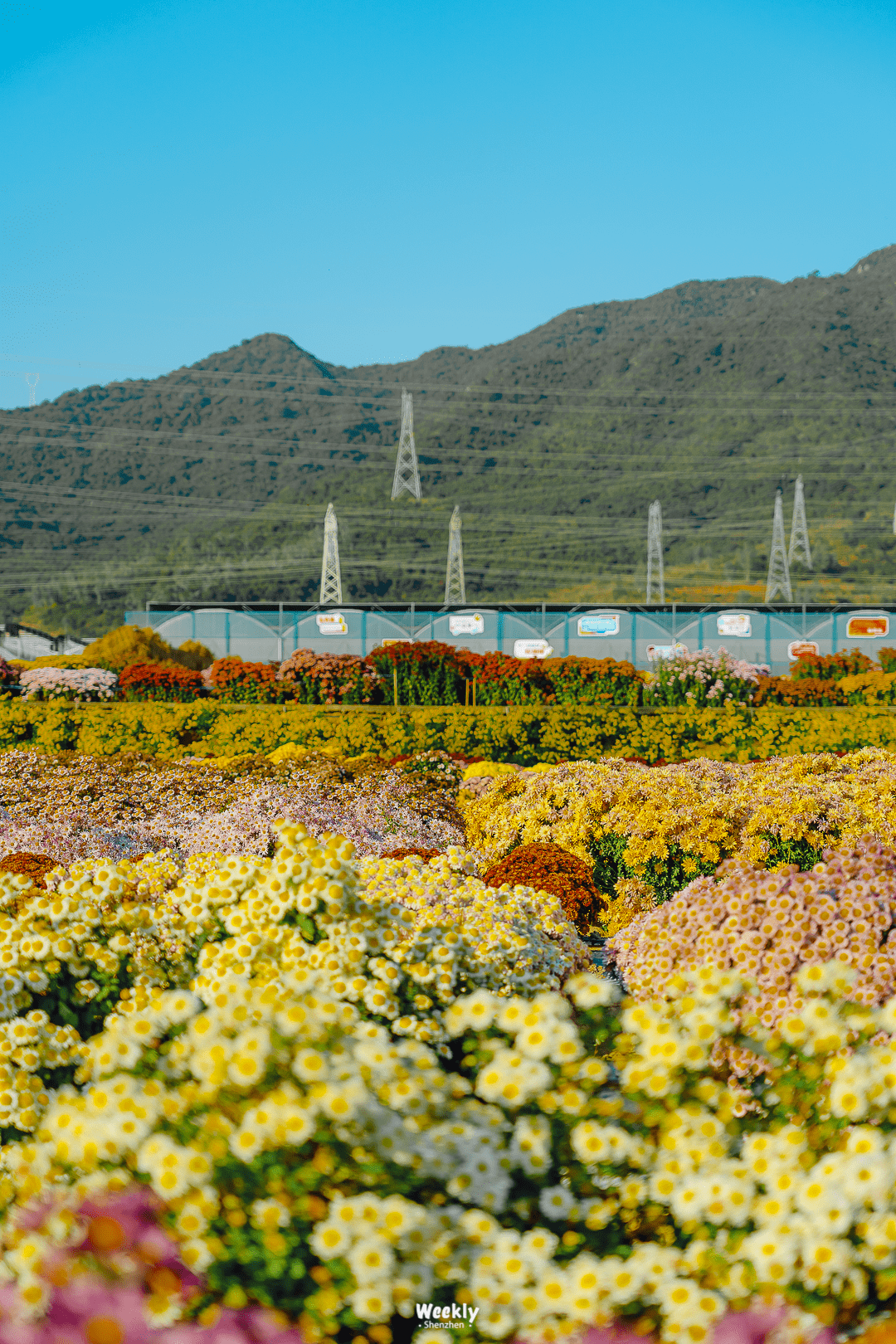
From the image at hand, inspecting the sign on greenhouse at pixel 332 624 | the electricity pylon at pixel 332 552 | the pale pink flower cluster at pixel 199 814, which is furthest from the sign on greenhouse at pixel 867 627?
the pale pink flower cluster at pixel 199 814

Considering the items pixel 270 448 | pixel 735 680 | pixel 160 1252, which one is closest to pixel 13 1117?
pixel 160 1252

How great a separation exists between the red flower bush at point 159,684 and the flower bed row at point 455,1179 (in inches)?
613

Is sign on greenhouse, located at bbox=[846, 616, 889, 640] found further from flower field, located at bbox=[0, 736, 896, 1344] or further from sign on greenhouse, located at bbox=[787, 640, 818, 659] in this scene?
flower field, located at bbox=[0, 736, 896, 1344]

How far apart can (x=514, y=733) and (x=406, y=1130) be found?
9.73m

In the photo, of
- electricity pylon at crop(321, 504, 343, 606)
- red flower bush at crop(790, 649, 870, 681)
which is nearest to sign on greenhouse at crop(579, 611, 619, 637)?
red flower bush at crop(790, 649, 870, 681)

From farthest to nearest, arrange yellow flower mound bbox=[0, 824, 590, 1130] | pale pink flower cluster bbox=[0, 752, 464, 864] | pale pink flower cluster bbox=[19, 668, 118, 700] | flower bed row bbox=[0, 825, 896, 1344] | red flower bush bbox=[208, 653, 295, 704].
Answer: pale pink flower cluster bbox=[19, 668, 118, 700]
red flower bush bbox=[208, 653, 295, 704]
pale pink flower cluster bbox=[0, 752, 464, 864]
yellow flower mound bbox=[0, 824, 590, 1130]
flower bed row bbox=[0, 825, 896, 1344]

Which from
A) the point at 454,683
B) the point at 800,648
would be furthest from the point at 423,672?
the point at 800,648

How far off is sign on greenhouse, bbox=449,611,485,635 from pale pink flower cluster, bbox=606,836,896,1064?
26.8m

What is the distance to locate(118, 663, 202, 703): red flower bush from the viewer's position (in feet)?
58.6

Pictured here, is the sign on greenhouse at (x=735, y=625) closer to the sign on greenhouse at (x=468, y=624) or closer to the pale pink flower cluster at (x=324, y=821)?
the sign on greenhouse at (x=468, y=624)

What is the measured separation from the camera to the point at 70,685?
59.9 ft

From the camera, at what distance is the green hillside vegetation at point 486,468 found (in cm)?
7931

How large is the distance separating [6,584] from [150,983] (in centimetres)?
8544

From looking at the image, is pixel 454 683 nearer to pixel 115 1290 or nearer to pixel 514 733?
pixel 514 733
